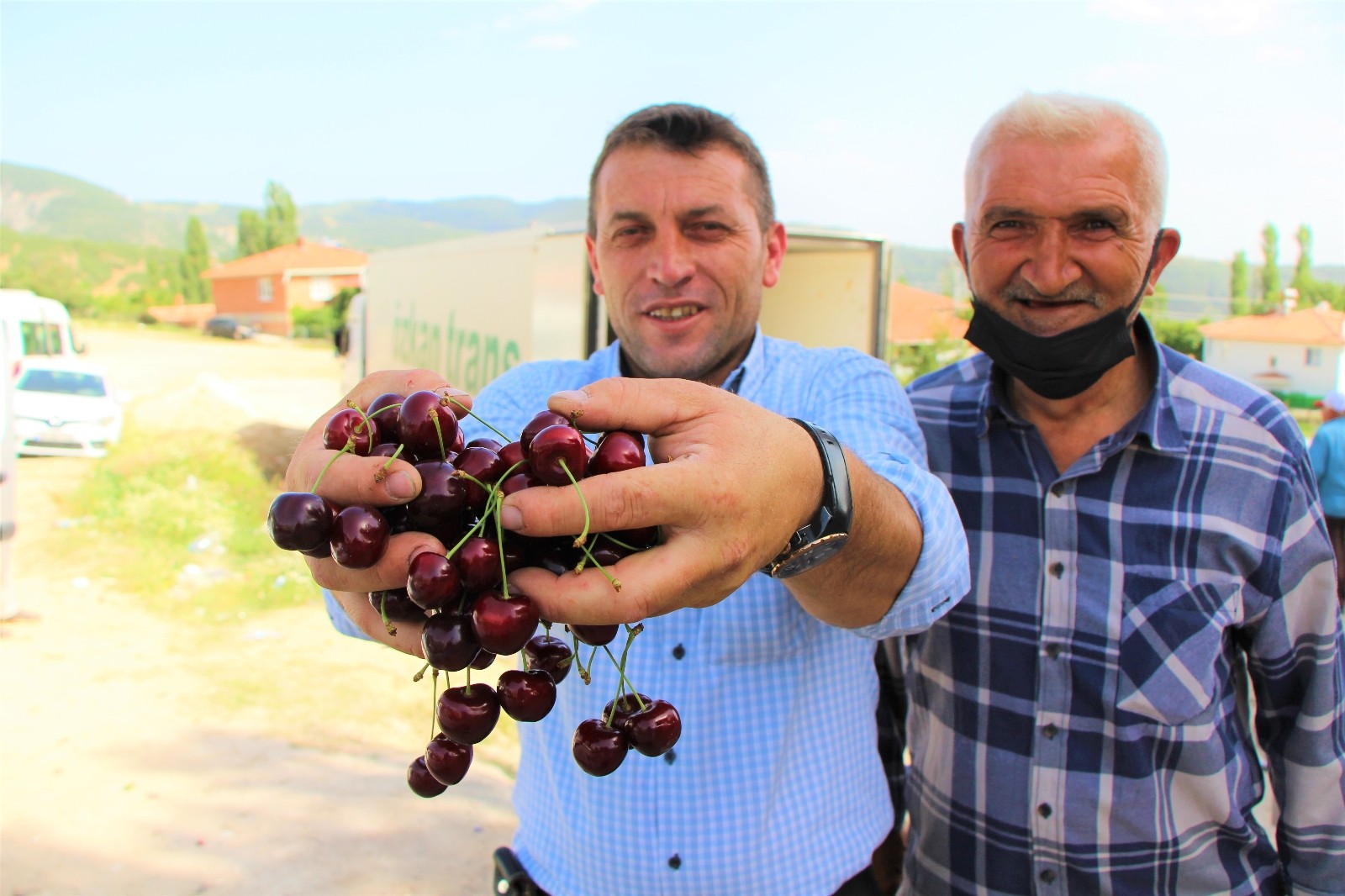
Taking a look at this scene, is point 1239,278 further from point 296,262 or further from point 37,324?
point 296,262

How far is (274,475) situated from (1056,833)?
50.8 ft

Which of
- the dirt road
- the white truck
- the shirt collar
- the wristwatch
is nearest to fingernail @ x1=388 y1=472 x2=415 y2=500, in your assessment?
the wristwatch

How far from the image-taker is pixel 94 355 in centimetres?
3781

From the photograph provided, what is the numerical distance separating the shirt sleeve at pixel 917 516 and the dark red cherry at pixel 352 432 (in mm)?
920

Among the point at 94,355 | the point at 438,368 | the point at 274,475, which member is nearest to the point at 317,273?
the point at 94,355

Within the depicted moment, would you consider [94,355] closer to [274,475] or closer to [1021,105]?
[274,475]

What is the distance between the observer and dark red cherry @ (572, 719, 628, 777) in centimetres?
137

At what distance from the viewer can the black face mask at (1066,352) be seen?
226cm

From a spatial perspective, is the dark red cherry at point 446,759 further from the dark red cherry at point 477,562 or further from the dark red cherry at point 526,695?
the dark red cherry at point 477,562

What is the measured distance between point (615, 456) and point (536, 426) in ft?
0.39

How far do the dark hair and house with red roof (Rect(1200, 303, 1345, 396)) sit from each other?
116 feet

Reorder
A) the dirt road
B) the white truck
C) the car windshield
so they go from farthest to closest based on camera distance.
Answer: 1. the car windshield
2. the white truck
3. the dirt road

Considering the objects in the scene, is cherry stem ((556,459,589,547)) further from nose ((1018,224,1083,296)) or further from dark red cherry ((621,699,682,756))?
nose ((1018,224,1083,296))

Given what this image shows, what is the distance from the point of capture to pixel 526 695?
4.12ft
